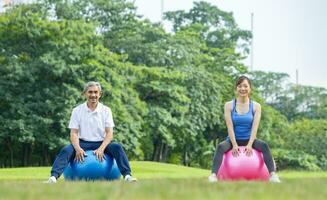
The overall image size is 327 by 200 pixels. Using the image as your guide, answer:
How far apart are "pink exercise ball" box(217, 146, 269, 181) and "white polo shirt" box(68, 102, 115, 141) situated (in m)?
1.72

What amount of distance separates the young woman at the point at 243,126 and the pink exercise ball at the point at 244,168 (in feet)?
0.24

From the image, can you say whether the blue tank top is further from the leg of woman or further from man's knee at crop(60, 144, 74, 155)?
man's knee at crop(60, 144, 74, 155)

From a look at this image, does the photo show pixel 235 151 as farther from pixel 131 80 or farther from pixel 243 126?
pixel 131 80

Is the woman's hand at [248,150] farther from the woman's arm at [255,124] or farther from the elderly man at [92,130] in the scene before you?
the elderly man at [92,130]

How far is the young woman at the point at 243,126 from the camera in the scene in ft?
30.6

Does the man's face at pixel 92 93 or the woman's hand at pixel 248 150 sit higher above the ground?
the man's face at pixel 92 93

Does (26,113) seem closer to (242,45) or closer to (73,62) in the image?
(73,62)

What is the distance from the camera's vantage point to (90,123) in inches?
372

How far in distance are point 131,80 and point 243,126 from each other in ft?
72.8

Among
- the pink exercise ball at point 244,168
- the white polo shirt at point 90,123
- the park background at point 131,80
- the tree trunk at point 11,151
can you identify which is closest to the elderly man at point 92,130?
the white polo shirt at point 90,123

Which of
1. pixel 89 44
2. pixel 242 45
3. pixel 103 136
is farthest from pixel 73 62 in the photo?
pixel 242 45

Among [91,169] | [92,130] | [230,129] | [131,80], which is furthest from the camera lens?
[131,80]

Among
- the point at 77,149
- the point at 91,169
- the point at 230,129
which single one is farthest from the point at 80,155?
the point at 230,129

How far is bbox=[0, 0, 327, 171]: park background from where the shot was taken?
27672 millimetres
